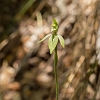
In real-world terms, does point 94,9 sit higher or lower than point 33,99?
higher

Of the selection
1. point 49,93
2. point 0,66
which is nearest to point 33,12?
point 0,66

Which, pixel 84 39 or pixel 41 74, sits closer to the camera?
pixel 84 39

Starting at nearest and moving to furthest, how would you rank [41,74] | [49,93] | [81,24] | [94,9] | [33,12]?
[94,9]
[81,24]
[49,93]
[41,74]
[33,12]

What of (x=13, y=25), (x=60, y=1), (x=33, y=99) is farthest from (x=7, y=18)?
(x=33, y=99)

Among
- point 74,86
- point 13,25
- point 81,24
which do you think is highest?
point 13,25

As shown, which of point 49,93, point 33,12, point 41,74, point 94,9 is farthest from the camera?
point 33,12

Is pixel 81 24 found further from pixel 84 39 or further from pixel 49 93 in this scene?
pixel 49 93
